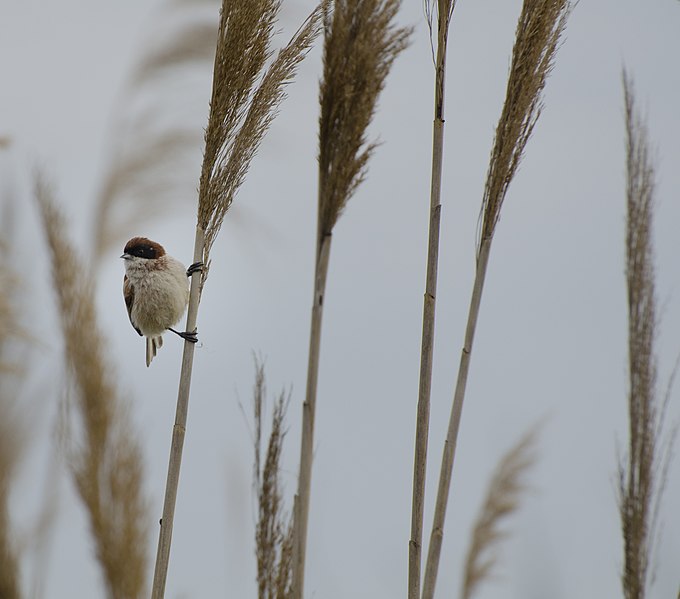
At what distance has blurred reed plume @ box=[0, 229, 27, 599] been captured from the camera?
1915 millimetres

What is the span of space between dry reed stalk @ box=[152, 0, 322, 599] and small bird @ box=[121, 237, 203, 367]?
72 mm

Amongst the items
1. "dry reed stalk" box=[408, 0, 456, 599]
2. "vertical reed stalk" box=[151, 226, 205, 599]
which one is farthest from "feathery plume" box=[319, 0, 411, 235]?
"vertical reed stalk" box=[151, 226, 205, 599]

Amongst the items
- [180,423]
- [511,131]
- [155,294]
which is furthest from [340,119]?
[180,423]

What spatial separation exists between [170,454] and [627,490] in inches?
34.4

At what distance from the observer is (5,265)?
2027 millimetres

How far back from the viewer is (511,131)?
1.38 meters

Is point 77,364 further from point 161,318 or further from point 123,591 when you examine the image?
point 123,591

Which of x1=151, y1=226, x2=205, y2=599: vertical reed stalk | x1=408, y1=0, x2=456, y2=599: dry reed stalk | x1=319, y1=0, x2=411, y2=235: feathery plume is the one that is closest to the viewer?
x1=151, y1=226, x2=205, y2=599: vertical reed stalk

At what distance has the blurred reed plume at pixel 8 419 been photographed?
1.92 m

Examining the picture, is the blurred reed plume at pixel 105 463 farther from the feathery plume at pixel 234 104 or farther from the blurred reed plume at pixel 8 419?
the blurred reed plume at pixel 8 419

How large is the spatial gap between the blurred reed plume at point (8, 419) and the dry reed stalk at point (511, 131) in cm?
98

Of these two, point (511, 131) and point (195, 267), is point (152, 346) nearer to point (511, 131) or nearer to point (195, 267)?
point (195, 267)

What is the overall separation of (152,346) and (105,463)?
21 centimetres

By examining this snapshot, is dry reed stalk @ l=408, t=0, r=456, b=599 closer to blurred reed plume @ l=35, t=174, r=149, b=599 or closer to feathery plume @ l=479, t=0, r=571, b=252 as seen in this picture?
feathery plume @ l=479, t=0, r=571, b=252
